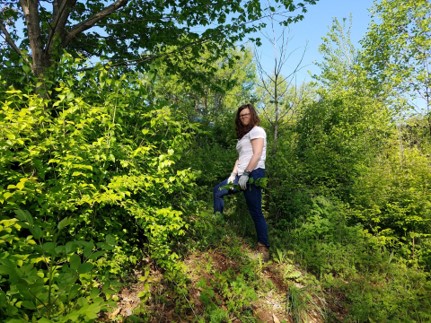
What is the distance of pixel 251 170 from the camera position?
13.1 ft

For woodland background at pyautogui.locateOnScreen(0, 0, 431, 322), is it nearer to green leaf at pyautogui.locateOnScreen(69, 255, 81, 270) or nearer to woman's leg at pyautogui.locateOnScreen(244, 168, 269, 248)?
green leaf at pyautogui.locateOnScreen(69, 255, 81, 270)

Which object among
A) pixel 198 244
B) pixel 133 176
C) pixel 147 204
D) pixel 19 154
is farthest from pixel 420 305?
pixel 19 154

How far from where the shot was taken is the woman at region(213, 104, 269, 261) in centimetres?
404

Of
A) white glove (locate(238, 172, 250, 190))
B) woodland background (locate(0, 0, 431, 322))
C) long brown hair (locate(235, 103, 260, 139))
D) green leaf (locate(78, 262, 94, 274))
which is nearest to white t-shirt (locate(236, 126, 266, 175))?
long brown hair (locate(235, 103, 260, 139))

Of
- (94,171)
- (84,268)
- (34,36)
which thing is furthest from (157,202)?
(34,36)

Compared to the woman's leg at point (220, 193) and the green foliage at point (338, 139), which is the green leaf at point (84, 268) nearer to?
the woman's leg at point (220, 193)

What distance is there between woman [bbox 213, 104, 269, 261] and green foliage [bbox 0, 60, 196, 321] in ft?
2.39

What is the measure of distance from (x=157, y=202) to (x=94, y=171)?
817mm

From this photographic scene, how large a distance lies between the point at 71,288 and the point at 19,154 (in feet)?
6.08

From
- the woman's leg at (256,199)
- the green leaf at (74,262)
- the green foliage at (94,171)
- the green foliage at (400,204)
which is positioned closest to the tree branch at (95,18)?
the green foliage at (94,171)

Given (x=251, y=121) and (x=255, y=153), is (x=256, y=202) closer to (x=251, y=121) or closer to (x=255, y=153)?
(x=255, y=153)

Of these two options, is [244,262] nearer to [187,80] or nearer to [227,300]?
[227,300]

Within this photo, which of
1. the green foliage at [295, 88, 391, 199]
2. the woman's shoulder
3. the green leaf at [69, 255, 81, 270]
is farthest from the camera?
the green foliage at [295, 88, 391, 199]

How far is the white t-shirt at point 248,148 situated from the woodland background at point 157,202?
31.2 inches
